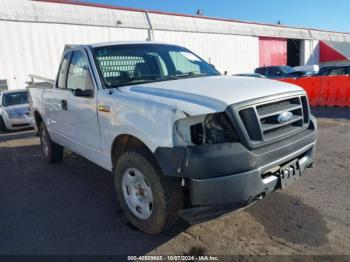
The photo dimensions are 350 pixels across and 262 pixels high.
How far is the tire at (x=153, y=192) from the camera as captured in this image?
289cm

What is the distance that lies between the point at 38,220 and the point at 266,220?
263cm

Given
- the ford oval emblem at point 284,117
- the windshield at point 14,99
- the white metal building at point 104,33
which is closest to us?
the ford oval emblem at point 284,117

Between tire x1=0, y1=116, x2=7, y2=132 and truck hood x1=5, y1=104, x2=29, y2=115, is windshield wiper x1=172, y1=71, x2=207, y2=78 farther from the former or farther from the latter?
tire x1=0, y1=116, x2=7, y2=132

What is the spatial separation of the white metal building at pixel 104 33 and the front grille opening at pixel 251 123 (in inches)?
439

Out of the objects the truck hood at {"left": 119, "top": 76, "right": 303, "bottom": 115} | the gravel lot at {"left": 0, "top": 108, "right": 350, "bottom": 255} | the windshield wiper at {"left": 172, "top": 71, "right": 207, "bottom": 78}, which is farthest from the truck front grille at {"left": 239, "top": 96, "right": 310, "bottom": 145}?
the windshield wiper at {"left": 172, "top": 71, "right": 207, "bottom": 78}

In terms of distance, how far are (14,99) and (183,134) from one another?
1126 centimetres

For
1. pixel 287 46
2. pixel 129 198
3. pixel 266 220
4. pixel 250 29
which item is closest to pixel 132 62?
pixel 129 198

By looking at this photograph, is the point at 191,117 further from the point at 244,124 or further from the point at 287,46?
the point at 287,46

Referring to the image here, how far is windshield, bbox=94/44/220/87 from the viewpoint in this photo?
3.90 meters

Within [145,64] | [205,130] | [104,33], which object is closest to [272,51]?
[104,33]

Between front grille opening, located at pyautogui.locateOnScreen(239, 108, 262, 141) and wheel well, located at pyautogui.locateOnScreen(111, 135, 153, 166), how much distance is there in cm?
93

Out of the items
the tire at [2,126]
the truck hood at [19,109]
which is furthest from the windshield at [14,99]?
the tire at [2,126]

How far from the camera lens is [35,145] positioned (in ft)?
27.5

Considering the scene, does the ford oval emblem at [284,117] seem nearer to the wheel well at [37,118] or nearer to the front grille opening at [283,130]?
the front grille opening at [283,130]
